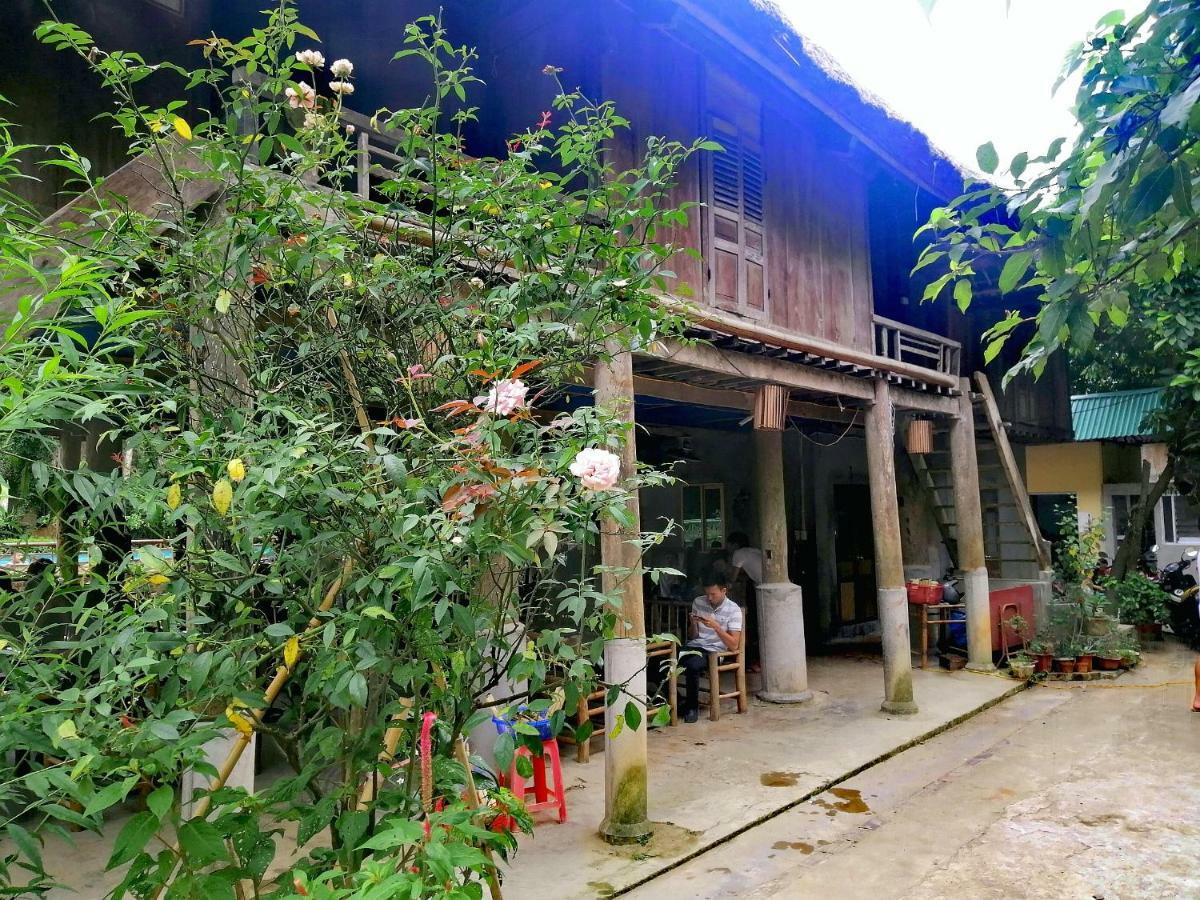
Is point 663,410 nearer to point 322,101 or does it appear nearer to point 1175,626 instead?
point 322,101

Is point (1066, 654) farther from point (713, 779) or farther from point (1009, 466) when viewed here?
point (713, 779)

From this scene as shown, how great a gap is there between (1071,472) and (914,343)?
11.1m

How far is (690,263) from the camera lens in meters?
6.22

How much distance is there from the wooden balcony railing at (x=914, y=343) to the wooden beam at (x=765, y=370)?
0.85 m

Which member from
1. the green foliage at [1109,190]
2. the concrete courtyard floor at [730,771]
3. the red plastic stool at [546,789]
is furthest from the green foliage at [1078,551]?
the green foliage at [1109,190]

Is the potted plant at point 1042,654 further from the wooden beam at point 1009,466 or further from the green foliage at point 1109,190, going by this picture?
the green foliage at point 1109,190

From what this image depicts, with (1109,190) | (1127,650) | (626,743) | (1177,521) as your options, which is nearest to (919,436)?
(1127,650)

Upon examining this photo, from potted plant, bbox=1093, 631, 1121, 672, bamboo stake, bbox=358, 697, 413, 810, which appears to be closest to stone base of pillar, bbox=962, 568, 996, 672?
potted plant, bbox=1093, 631, 1121, 672

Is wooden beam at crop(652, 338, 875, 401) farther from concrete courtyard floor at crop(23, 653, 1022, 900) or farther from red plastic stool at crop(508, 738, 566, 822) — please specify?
concrete courtyard floor at crop(23, 653, 1022, 900)

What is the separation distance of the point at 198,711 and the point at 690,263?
505cm

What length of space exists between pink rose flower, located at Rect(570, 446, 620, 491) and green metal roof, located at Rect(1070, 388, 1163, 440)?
697 inches

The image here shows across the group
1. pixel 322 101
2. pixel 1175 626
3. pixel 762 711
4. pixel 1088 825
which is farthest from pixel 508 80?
pixel 1175 626

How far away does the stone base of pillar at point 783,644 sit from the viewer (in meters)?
8.05

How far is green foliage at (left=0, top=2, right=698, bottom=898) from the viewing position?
1.70 m
